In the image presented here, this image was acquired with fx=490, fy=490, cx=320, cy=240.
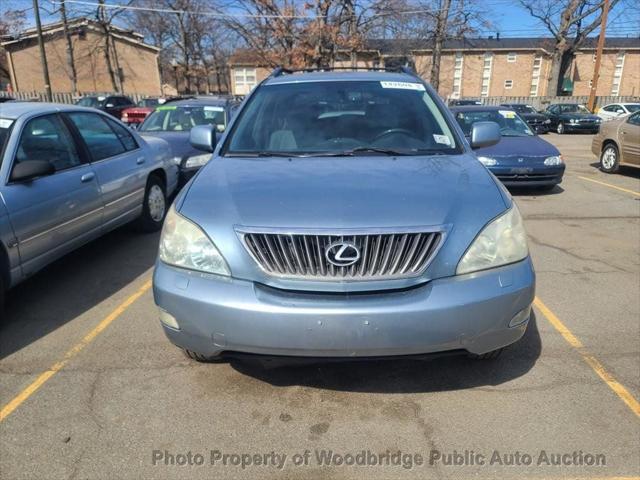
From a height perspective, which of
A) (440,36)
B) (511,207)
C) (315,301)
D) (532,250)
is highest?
(440,36)

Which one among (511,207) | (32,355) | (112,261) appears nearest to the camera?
(511,207)

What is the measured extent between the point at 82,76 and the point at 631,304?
48855mm

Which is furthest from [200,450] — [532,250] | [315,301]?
[532,250]

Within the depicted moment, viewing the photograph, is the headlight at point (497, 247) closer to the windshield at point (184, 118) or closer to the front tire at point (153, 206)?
the front tire at point (153, 206)

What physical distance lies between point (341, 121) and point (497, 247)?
1.64m

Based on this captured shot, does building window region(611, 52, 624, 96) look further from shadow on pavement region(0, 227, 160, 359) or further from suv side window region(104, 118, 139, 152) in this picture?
shadow on pavement region(0, 227, 160, 359)

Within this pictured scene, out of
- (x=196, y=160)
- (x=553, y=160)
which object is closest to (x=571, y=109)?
(x=553, y=160)

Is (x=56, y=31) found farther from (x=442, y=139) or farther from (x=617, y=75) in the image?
(x=617, y=75)

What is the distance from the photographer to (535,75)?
52156 mm

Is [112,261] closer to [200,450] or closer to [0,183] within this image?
[0,183]

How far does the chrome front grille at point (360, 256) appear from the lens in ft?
7.45

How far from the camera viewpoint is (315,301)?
225 centimetres

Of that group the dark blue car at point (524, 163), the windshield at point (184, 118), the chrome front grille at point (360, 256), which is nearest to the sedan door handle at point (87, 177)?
the chrome front grille at point (360, 256)

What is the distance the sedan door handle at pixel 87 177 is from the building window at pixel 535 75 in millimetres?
55752
